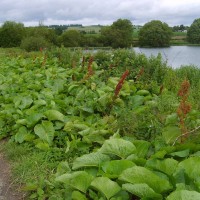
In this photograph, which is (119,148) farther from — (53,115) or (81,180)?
(53,115)

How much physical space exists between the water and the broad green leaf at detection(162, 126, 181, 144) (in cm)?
478

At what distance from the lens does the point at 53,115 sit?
4918 millimetres

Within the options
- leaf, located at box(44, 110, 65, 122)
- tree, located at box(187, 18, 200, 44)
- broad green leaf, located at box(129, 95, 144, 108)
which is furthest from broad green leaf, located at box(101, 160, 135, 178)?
tree, located at box(187, 18, 200, 44)

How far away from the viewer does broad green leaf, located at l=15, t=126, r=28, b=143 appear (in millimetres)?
4809

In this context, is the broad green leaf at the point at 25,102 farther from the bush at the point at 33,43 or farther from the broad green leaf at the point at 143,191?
the bush at the point at 33,43

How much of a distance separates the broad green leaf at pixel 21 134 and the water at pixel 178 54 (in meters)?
4.45

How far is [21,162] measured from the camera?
14.2 feet

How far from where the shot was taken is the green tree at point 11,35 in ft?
136

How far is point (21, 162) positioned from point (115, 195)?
1839mm

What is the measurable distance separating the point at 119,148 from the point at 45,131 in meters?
1.63

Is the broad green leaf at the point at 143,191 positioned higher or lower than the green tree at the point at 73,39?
lower

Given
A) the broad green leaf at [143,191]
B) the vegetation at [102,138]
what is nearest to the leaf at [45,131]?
the vegetation at [102,138]

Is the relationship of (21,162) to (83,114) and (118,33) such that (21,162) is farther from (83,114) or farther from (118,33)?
(118,33)

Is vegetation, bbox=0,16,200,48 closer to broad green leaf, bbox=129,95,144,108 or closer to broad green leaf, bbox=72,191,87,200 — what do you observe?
broad green leaf, bbox=129,95,144,108
